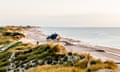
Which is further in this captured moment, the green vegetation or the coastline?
the coastline

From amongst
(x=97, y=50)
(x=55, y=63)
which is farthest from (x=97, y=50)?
(x=55, y=63)

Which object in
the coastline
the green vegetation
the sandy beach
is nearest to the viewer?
the green vegetation

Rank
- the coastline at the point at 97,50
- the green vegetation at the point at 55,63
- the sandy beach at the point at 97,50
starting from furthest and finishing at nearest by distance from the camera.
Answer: the coastline at the point at 97,50, the sandy beach at the point at 97,50, the green vegetation at the point at 55,63

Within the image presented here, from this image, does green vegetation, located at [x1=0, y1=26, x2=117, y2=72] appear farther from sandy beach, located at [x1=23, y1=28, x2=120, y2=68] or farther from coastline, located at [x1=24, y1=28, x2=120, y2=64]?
coastline, located at [x1=24, y1=28, x2=120, y2=64]

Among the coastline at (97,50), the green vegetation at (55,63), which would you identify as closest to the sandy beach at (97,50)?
the coastline at (97,50)

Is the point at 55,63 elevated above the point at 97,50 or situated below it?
above

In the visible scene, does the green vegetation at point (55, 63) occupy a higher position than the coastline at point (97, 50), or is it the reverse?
the green vegetation at point (55, 63)

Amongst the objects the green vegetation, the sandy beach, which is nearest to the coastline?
the sandy beach

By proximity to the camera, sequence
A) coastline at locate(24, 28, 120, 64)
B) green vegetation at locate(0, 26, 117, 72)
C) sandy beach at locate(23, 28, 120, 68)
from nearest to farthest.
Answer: green vegetation at locate(0, 26, 117, 72) < sandy beach at locate(23, 28, 120, 68) < coastline at locate(24, 28, 120, 64)

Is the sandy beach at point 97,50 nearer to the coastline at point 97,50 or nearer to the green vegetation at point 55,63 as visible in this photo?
the coastline at point 97,50

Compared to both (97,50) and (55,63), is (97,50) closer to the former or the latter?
(97,50)

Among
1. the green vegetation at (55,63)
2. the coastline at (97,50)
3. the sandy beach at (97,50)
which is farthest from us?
the coastline at (97,50)

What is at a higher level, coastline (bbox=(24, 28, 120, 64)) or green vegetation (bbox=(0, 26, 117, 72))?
green vegetation (bbox=(0, 26, 117, 72))

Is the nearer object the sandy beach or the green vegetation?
the green vegetation
